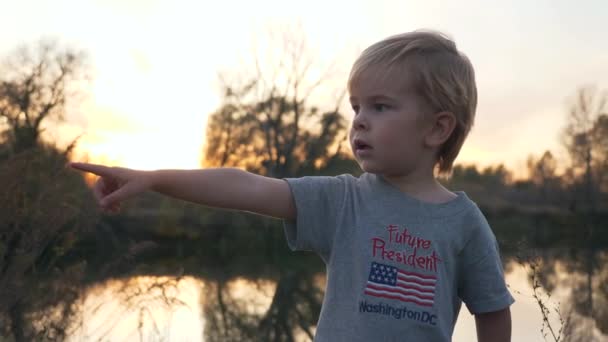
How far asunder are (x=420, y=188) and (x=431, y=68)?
0.99ft

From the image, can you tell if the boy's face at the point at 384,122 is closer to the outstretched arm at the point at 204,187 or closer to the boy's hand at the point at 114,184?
the outstretched arm at the point at 204,187

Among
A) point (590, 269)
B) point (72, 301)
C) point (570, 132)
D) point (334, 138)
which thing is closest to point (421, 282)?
point (72, 301)

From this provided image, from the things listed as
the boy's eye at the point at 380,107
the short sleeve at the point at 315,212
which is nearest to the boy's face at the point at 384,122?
the boy's eye at the point at 380,107

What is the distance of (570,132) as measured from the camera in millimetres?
30188

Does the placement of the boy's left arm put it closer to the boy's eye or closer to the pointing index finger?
the boy's eye

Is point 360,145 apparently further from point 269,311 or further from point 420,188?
point 269,311

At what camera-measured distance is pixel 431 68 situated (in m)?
1.67

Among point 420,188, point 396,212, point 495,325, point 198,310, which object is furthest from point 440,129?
point 198,310

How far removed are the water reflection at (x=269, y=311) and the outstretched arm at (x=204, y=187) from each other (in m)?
3.99

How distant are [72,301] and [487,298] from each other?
3.24m

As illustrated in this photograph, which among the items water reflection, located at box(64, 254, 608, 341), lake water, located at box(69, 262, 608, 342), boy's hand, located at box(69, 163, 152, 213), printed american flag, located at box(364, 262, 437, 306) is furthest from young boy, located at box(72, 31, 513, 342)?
water reflection, located at box(64, 254, 608, 341)

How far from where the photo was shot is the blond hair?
5.40 ft

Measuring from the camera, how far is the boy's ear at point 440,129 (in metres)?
1.70

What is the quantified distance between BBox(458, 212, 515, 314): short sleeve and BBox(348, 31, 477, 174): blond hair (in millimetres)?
279
